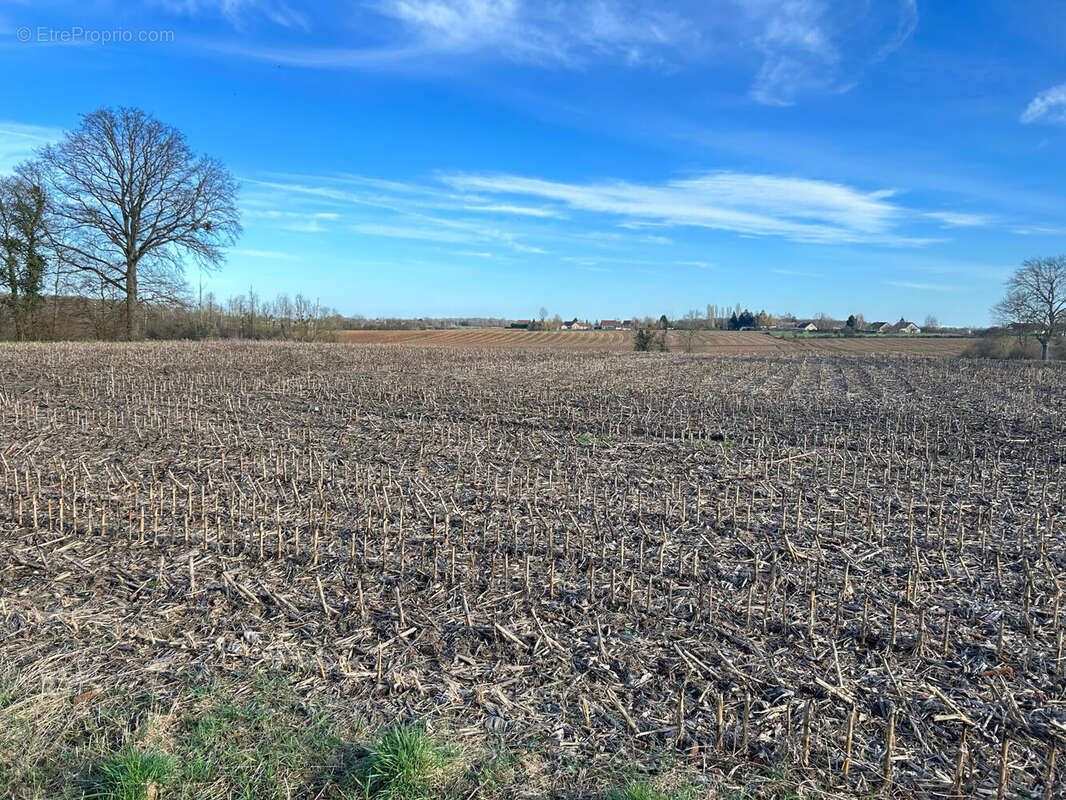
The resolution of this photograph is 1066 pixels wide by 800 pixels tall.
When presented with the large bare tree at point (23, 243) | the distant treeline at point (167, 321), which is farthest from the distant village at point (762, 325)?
the large bare tree at point (23, 243)

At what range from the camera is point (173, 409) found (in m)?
13.3

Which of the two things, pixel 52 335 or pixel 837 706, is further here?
pixel 52 335

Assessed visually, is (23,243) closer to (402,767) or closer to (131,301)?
(131,301)

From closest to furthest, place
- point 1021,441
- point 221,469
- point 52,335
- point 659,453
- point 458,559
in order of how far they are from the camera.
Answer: point 458,559 < point 221,469 < point 659,453 < point 1021,441 < point 52,335

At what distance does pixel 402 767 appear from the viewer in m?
2.94

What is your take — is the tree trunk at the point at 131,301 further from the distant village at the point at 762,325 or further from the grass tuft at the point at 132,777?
the distant village at the point at 762,325

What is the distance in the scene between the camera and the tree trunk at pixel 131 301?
3603cm

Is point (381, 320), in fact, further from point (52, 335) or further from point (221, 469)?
point (221, 469)

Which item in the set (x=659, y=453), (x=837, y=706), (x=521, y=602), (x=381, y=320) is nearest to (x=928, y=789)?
(x=837, y=706)

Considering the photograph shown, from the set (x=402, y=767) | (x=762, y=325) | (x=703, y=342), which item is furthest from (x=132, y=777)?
(x=762, y=325)

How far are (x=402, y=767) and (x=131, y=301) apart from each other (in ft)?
131

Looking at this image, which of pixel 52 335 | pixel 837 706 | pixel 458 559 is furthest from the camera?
pixel 52 335

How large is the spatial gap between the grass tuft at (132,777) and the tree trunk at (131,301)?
38974 millimetres

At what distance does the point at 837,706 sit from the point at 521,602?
82.9 inches
